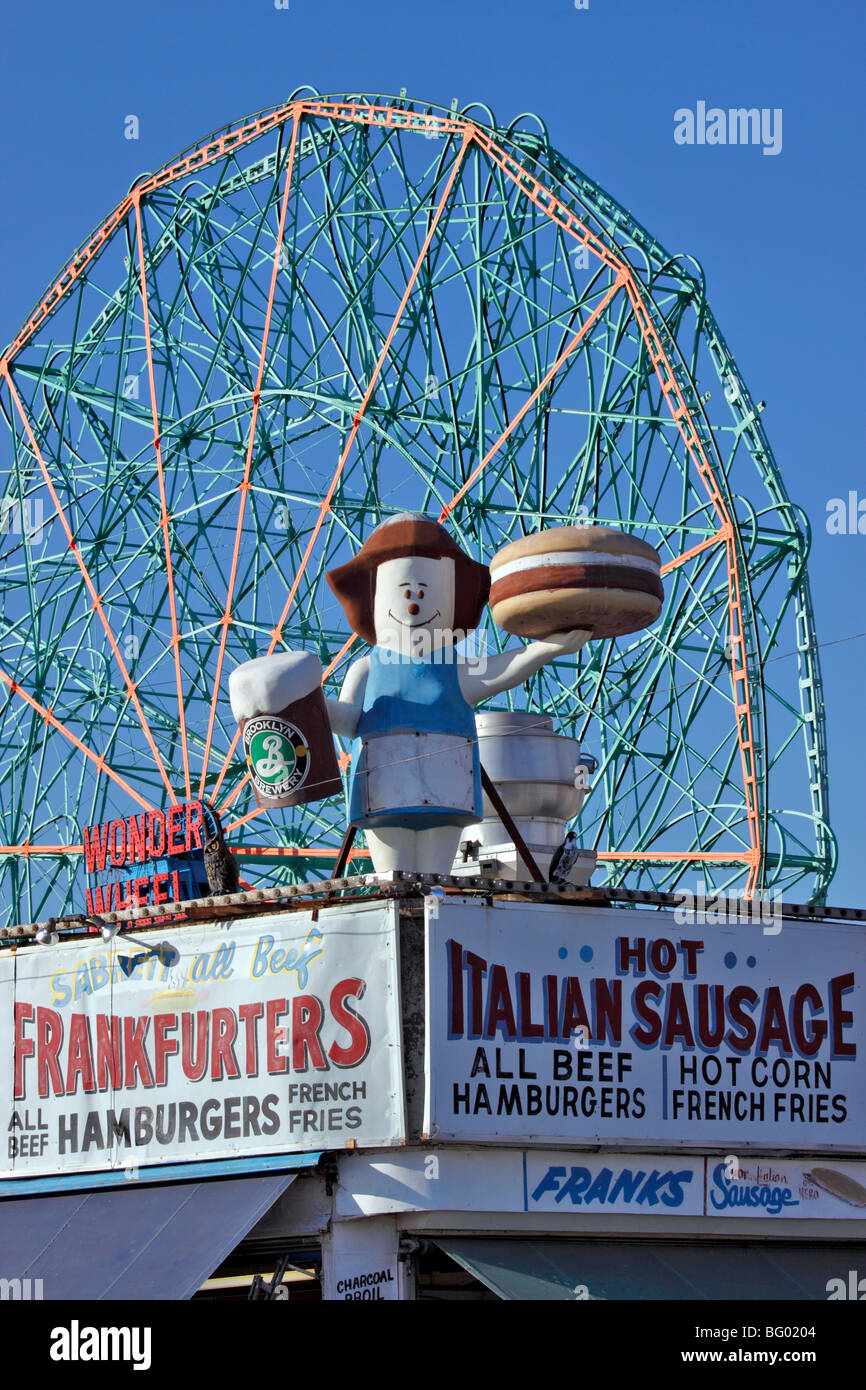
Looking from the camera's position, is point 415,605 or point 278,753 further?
point 415,605

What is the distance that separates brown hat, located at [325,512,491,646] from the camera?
49.2 ft

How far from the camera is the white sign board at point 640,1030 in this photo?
43.1ft

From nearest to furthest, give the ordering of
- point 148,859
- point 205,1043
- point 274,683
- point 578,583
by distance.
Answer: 1. point 205,1043
2. point 578,583
3. point 274,683
4. point 148,859

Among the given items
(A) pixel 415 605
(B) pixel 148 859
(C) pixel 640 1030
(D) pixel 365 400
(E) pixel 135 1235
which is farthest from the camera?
(D) pixel 365 400

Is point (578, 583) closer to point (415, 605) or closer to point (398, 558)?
point (415, 605)

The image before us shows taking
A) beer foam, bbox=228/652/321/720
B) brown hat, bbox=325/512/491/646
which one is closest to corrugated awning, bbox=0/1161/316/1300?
beer foam, bbox=228/652/321/720

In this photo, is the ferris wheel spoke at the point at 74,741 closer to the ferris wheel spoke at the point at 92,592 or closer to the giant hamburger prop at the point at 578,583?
the ferris wheel spoke at the point at 92,592

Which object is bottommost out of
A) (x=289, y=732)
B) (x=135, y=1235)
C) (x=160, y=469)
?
(x=135, y=1235)

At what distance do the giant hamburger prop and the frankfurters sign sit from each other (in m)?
4.97

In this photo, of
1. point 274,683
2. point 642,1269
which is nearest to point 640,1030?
point 642,1269

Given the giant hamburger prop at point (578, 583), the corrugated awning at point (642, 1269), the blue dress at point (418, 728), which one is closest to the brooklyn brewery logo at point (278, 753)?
the blue dress at point (418, 728)

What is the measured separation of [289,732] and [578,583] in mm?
2063

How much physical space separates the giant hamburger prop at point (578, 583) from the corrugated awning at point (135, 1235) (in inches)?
152

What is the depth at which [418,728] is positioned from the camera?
47.9 feet
